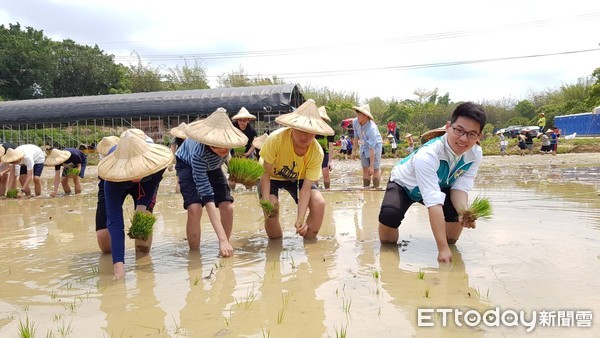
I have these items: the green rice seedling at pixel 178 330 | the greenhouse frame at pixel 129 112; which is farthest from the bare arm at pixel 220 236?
the greenhouse frame at pixel 129 112

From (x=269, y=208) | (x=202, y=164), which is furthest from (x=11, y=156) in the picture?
(x=269, y=208)

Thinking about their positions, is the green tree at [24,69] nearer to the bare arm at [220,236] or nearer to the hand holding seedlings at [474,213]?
the bare arm at [220,236]

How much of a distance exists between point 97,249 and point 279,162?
1939mm

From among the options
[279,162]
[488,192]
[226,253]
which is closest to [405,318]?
[226,253]

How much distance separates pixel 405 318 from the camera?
2609 millimetres

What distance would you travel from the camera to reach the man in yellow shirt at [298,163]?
4449 millimetres

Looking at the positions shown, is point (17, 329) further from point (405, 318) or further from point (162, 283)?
point (405, 318)

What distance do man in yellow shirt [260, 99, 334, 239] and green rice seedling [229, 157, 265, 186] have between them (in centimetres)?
9

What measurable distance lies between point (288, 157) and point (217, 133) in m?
0.74

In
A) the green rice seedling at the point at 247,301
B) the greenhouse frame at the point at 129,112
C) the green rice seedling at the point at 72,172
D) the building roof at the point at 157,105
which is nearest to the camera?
the green rice seedling at the point at 247,301

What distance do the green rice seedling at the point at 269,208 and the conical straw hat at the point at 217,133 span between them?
24.8 inches

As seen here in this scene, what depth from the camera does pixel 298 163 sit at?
4691 millimetres

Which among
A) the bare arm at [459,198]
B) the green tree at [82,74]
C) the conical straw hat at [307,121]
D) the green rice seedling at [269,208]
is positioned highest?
the green tree at [82,74]

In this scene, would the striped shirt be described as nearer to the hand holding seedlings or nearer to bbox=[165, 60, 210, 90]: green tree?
the hand holding seedlings
